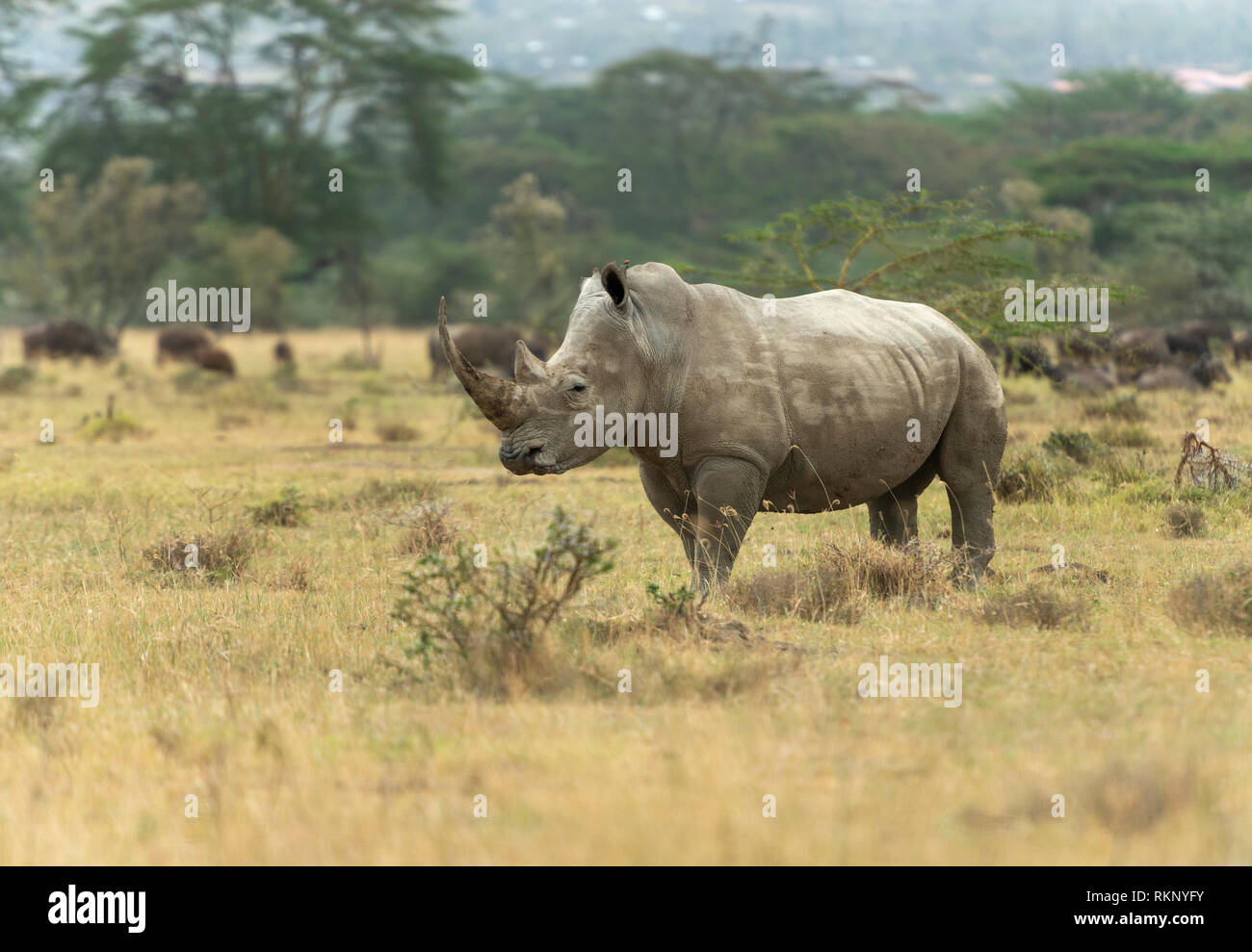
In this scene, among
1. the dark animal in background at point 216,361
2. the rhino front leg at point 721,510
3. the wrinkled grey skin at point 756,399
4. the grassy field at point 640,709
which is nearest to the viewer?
the grassy field at point 640,709

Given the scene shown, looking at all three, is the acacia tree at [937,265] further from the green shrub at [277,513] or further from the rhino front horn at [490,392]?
the rhino front horn at [490,392]

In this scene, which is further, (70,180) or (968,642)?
(70,180)

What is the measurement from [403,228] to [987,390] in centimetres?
5921

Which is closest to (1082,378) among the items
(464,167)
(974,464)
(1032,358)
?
(1032,358)

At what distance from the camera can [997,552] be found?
30.4ft

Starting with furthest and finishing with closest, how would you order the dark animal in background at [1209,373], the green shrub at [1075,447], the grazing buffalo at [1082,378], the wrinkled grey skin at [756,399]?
1. the dark animal in background at [1209,373]
2. the grazing buffalo at [1082,378]
3. the green shrub at [1075,447]
4. the wrinkled grey skin at [756,399]

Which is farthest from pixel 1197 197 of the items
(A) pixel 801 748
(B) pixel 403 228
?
(A) pixel 801 748

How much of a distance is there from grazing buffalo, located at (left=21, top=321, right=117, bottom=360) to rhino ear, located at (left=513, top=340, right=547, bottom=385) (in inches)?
1136

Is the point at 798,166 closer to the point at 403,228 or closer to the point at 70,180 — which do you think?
the point at 403,228

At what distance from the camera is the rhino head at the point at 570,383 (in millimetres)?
6895

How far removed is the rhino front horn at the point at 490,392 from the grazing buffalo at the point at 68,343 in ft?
94.9

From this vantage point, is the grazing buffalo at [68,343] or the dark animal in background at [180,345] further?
the grazing buffalo at [68,343]

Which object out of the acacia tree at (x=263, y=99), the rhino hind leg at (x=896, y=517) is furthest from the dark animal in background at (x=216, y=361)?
the rhino hind leg at (x=896, y=517)
